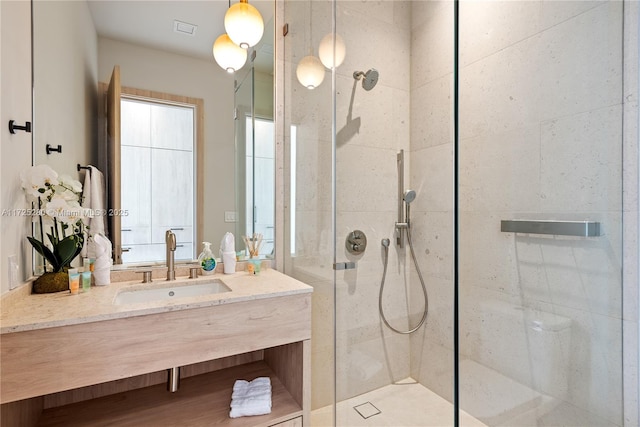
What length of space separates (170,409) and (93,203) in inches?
37.9

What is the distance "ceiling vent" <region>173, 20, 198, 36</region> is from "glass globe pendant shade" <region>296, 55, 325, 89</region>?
0.57 m

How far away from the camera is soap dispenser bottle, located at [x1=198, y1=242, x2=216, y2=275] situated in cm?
161

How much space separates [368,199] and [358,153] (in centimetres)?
22

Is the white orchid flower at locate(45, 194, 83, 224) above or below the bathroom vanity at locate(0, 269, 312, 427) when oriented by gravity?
above

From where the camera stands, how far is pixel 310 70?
1711mm

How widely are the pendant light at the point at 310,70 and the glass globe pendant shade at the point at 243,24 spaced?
0.29m

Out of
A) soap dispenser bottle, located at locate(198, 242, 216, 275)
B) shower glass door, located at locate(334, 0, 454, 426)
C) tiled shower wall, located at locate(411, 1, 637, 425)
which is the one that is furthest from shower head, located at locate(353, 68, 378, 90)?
soap dispenser bottle, located at locate(198, 242, 216, 275)

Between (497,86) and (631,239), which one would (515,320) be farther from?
(497,86)

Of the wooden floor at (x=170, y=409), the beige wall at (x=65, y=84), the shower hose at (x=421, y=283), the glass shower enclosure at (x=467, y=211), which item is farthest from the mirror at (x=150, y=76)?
the shower hose at (x=421, y=283)

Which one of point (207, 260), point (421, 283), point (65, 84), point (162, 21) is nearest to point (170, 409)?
point (207, 260)

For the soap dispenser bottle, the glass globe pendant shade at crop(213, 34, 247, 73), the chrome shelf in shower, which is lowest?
the soap dispenser bottle

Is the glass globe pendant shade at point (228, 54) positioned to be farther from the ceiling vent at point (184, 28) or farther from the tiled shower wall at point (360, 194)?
the tiled shower wall at point (360, 194)

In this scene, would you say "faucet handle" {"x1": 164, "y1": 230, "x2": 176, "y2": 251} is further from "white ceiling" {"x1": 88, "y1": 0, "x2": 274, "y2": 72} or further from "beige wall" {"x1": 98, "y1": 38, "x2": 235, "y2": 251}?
"white ceiling" {"x1": 88, "y1": 0, "x2": 274, "y2": 72}

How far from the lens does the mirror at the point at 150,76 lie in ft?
4.48
